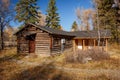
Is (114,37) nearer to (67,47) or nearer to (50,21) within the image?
(67,47)

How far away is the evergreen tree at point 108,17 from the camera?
37.2 meters

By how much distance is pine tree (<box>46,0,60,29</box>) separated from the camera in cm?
4800

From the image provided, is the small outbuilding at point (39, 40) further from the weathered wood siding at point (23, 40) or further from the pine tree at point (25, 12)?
the pine tree at point (25, 12)

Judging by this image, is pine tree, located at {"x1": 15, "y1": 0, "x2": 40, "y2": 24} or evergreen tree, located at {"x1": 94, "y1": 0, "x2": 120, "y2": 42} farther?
pine tree, located at {"x1": 15, "y1": 0, "x2": 40, "y2": 24}

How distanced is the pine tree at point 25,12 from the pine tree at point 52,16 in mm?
7433

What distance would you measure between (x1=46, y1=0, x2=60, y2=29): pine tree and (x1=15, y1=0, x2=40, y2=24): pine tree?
7433 millimetres

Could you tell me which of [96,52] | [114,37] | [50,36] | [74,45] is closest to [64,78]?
[96,52]

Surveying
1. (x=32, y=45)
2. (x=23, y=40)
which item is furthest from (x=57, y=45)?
(x=23, y=40)

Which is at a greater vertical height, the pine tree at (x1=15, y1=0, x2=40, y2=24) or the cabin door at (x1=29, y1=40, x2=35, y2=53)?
the pine tree at (x1=15, y1=0, x2=40, y2=24)

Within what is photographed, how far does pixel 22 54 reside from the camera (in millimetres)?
24531

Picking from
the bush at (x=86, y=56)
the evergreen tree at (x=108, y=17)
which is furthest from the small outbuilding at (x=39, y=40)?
the evergreen tree at (x=108, y=17)

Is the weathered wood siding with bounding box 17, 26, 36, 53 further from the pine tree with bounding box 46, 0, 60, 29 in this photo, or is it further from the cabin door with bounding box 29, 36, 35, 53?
the pine tree with bounding box 46, 0, 60, 29

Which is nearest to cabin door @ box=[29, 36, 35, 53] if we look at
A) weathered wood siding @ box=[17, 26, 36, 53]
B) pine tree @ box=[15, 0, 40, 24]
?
weathered wood siding @ box=[17, 26, 36, 53]

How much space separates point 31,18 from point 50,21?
8586mm
